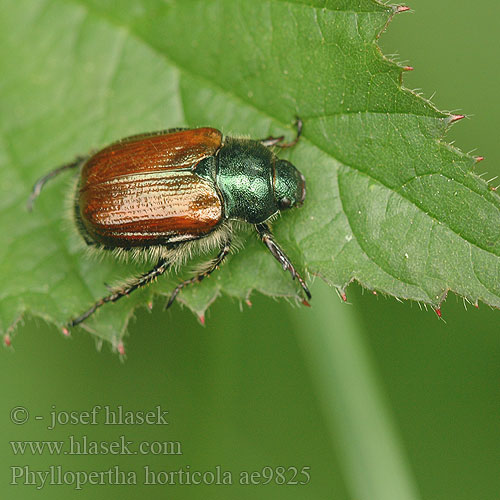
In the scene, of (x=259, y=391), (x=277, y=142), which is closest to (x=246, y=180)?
(x=277, y=142)

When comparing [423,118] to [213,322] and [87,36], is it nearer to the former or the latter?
[213,322]

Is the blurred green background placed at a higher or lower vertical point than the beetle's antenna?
lower

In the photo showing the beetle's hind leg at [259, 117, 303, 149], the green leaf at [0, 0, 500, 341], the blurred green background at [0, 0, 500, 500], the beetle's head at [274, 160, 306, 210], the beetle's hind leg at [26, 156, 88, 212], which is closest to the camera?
the green leaf at [0, 0, 500, 341]

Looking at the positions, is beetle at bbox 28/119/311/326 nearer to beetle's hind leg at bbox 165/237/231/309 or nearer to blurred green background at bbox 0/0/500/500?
beetle's hind leg at bbox 165/237/231/309

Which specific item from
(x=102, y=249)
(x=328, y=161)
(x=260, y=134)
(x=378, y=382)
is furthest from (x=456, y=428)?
(x=102, y=249)

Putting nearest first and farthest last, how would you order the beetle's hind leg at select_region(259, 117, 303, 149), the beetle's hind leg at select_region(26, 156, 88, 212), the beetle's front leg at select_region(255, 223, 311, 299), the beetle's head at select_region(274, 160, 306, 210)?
the beetle's front leg at select_region(255, 223, 311, 299), the beetle's head at select_region(274, 160, 306, 210), the beetle's hind leg at select_region(259, 117, 303, 149), the beetle's hind leg at select_region(26, 156, 88, 212)

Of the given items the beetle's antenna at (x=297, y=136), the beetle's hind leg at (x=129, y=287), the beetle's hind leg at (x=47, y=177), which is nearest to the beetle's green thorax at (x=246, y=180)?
the beetle's antenna at (x=297, y=136)

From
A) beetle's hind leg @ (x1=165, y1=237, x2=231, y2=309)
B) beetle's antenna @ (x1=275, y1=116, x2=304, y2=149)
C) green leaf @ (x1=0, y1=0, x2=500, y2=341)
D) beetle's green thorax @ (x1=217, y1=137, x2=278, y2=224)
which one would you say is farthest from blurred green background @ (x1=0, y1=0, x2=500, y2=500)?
beetle's antenna @ (x1=275, y1=116, x2=304, y2=149)
